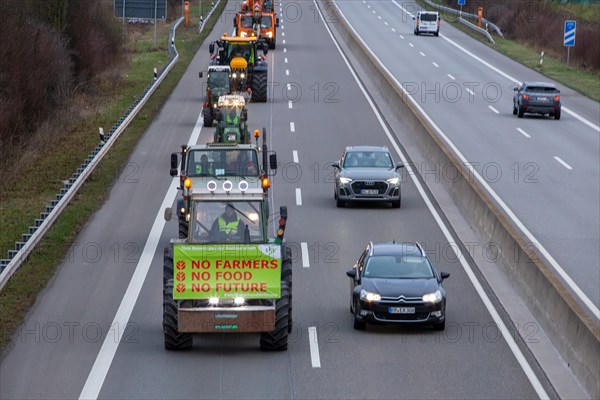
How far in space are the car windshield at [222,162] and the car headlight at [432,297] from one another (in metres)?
6.15

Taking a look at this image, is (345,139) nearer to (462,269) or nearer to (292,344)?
(462,269)

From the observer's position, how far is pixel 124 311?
857 inches

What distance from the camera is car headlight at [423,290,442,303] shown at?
20141 millimetres

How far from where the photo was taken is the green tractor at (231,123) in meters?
37.2

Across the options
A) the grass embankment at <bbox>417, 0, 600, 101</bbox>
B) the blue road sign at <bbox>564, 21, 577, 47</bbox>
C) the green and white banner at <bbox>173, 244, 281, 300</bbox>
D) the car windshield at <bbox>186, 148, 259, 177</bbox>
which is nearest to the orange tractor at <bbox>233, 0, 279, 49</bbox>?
the grass embankment at <bbox>417, 0, 600, 101</bbox>

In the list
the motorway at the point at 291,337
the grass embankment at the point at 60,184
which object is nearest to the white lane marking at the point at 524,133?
the motorway at the point at 291,337

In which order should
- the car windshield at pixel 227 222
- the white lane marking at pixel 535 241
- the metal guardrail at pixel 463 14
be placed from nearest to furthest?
1. the car windshield at pixel 227 222
2. the white lane marking at pixel 535 241
3. the metal guardrail at pixel 463 14

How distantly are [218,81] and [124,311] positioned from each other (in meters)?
25.6

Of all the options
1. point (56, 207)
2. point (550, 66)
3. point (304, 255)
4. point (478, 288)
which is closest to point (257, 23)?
point (550, 66)

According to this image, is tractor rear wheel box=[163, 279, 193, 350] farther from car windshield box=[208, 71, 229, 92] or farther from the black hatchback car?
car windshield box=[208, 71, 229, 92]

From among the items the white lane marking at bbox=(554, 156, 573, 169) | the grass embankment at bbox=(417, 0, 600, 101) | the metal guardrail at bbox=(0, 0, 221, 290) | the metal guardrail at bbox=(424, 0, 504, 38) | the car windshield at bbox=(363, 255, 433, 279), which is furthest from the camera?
the metal guardrail at bbox=(424, 0, 504, 38)

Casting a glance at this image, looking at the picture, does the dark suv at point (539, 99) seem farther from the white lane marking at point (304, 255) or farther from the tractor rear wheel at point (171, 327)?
the tractor rear wheel at point (171, 327)

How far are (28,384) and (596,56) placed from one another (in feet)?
198

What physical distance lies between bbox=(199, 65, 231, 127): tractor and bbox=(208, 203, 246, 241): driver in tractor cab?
26.3 meters
